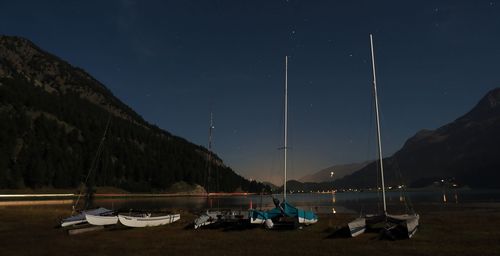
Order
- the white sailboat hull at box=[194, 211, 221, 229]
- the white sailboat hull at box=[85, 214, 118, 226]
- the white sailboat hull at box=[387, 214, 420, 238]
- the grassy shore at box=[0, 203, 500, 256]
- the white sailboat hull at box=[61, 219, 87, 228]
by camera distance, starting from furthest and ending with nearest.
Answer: the white sailboat hull at box=[61, 219, 87, 228] → the white sailboat hull at box=[85, 214, 118, 226] → the white sailboat hull at box=[194, 211, 221, 229] → the white sailboat hull at box=[387, 214, 420, 238] → the grassy shore at box=[0, 203, 500, 256]

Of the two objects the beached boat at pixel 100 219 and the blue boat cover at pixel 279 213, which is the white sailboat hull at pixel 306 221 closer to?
the blue boat cover at pixel 279 213

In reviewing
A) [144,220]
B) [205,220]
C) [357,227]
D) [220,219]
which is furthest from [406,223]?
[144,220]

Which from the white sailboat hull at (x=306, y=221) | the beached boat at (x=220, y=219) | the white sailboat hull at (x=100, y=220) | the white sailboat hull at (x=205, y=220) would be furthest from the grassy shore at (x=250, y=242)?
the white sailboat hull at (x=100, y=220)

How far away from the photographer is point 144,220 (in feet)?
142

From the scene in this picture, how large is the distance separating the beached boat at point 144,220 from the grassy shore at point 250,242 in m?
0.93

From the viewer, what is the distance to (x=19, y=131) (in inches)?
7510

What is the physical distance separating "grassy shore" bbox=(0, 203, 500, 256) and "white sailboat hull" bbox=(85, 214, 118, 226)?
4.59 feet

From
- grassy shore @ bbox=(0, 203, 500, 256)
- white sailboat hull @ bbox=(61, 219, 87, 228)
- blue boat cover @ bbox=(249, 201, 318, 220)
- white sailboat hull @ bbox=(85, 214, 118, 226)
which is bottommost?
grassy shore @ bbox=(0, 203, 500, 256)

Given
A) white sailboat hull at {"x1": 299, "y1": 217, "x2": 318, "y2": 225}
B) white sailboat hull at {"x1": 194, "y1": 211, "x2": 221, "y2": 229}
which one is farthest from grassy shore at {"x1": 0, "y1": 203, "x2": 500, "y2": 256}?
white sailboat hull at {"x1": 194, "y1": 211, "x2": 221, "y2": 229}

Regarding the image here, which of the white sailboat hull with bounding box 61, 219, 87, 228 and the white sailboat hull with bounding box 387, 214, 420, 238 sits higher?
the white sailboat hull with bounding box 387, 214, 420, 238

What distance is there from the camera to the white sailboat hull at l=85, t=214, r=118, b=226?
4179 cm

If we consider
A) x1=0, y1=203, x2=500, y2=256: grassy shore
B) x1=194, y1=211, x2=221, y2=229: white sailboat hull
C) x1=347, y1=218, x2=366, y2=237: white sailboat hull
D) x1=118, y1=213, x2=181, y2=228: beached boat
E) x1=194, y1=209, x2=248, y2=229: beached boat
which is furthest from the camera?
x1=118, y1=213, x2=181, y2=228: beached boat

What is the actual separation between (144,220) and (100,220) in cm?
430

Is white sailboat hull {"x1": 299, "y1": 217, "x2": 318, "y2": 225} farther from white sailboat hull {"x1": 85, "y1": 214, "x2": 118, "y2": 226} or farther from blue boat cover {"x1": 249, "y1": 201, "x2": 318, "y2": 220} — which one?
white sailboat hull {"x1": 85, "y1": 214, "x2": 118, "y2": 226}
